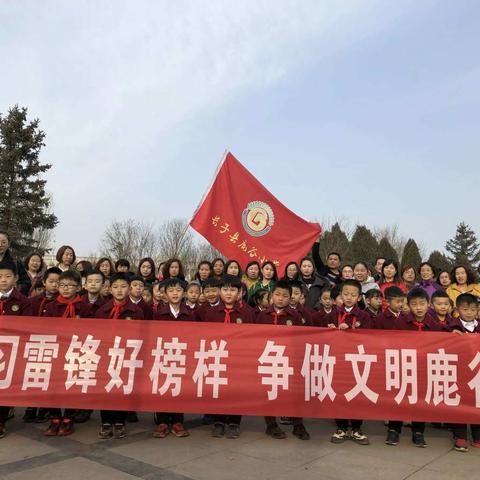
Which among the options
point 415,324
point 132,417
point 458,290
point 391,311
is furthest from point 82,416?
point 458,290

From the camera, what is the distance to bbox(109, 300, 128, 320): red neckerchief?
5.26 meters

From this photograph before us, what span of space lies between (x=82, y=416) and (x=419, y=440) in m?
3.79

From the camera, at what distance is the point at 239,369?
499 centimetres

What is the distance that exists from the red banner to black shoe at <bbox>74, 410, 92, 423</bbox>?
2.50 feet

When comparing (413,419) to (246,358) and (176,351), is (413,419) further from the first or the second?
(176,351)

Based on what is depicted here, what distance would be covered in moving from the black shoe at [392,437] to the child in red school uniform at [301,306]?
4.64ft

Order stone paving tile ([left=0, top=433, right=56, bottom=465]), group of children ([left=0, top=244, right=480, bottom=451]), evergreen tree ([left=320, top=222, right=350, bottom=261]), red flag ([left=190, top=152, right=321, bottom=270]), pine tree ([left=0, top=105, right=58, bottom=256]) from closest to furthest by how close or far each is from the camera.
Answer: stone paving tile ([left=0, top=433, right=56, bottom=465]) < group of children ([left=0, top=244, right=480, bottom=451]) < red flag ([left=190, top=152, right=321, bottom=270]) < pine tree ([left=0, top=105, right=58, bottom=256]) < evergreen tree ([left=320, top=222, right=350, bottom=261])

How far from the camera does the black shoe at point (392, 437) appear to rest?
191 inches

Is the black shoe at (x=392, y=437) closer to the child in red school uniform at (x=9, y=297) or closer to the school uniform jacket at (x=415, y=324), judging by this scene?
the school uniform jacket at (x=415, y=324)

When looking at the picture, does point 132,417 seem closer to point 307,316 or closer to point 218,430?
point 218,430

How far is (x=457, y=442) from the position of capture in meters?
4.75

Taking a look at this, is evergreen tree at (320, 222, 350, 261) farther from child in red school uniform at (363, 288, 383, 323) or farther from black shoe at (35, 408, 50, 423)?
black shoe at (35, 408, 50, 423)

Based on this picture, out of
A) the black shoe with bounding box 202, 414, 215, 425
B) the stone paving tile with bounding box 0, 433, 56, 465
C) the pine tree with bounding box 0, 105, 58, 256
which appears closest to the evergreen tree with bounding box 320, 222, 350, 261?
the pine tree with bounding box 0, 105, 58, 256

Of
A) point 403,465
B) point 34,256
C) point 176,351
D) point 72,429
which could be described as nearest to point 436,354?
point 403,465
